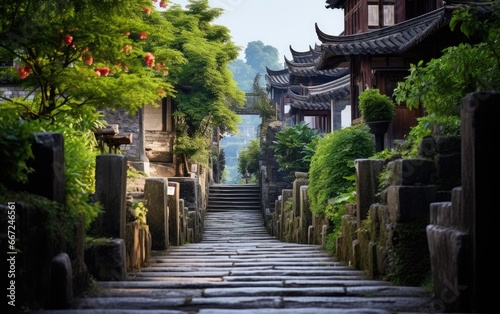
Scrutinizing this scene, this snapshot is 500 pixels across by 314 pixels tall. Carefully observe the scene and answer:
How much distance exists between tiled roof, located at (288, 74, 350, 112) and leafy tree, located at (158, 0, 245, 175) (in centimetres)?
639

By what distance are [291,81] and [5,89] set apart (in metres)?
22.0

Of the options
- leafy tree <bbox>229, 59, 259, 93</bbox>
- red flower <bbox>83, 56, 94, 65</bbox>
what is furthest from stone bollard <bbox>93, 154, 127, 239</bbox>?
leafy tree <bbox>229, 59, 259, 93</bbox>

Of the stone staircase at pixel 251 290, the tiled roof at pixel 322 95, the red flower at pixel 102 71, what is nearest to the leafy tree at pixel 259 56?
the tiled roof at pixel 322 95

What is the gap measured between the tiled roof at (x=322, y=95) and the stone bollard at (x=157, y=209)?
69.4 ft

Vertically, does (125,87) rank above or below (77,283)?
above

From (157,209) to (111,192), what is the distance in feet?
11.8

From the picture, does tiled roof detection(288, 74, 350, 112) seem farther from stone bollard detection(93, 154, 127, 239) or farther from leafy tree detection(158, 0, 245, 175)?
stone bollard detection(93, 154, 127, 239)

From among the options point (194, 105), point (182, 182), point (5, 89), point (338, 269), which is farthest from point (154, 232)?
point (194, 105)

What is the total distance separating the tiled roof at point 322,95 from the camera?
32.7 m

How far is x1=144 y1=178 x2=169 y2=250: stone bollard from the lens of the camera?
1095 cm

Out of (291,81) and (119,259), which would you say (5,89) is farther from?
(291,81)

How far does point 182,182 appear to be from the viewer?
75.4 feet

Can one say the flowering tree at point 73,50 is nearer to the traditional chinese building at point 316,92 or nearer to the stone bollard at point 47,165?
the stone bollard at point 47,165

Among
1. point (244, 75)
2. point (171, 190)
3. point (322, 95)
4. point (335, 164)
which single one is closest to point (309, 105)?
point (322, 95)
